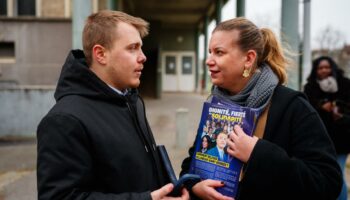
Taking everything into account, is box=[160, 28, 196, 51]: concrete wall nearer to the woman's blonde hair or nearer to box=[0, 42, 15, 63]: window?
box=[0, 42, 15, 63]: window

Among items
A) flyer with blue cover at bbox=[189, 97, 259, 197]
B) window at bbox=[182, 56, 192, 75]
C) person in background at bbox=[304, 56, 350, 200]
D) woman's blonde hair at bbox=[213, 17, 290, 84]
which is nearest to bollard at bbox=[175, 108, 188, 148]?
person in background at bbox=[304, 56, 350, 200]

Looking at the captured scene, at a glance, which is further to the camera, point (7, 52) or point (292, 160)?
point (7, 52)

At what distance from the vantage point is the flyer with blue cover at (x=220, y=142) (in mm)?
1846

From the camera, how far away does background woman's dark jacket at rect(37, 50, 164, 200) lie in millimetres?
1591

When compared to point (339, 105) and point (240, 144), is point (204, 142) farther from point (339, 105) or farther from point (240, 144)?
point (339, 105)

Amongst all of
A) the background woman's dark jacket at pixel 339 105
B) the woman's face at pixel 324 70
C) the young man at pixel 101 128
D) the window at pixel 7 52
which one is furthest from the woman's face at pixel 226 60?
the window at pixel 7 52

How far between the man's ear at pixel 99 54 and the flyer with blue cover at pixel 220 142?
566 millimetres

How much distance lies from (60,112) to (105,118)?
8.6 inches

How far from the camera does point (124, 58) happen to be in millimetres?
1946

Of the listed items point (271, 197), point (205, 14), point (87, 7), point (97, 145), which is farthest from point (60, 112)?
point (205, 14)

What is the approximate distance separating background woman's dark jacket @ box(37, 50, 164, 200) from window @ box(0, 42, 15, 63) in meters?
9.29

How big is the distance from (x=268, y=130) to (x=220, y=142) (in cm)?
24

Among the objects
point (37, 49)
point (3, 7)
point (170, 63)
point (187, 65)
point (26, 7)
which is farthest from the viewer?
point (170, 63)

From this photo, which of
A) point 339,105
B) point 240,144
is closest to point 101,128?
point 240,144
